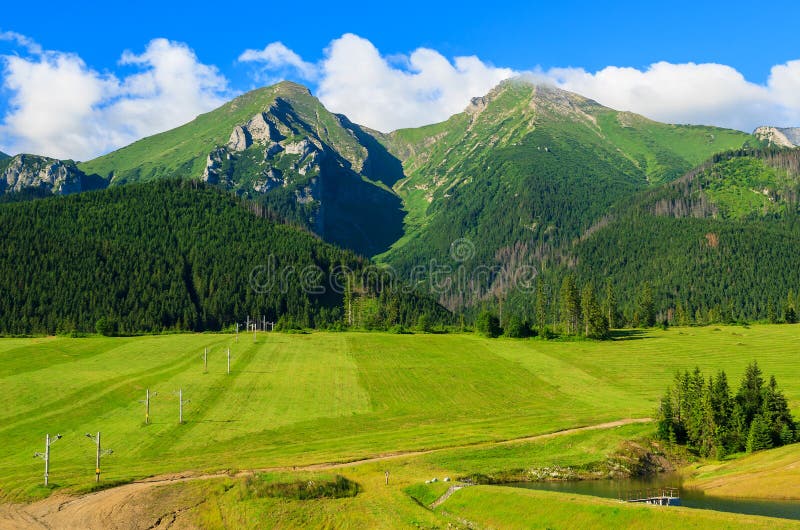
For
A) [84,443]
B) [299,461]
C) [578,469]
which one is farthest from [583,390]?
[84,443]

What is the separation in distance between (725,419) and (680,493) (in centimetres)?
2731

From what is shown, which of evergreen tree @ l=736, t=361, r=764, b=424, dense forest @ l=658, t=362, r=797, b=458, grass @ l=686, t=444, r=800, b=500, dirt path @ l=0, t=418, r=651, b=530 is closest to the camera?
dirt path @ l=0, t=418, r=651, b=530

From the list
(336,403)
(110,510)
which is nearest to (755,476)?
(336,403)

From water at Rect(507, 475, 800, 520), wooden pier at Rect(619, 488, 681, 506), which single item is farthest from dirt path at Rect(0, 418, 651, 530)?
wooden pier at Rect(619, 488, 681, 506)

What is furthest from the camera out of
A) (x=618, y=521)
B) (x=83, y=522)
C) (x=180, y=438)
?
(x=180, y=438)

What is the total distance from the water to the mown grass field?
5.58m

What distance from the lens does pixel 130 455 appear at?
9075 cm

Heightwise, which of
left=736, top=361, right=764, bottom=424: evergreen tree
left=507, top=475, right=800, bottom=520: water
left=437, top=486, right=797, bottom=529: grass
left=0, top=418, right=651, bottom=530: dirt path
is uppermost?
left=736, top=361, right=764, bottom=424: evergreen tree

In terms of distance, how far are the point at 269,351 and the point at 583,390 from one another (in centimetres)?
8069

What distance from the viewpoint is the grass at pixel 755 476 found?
245ft

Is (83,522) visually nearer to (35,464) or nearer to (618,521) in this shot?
(35,464)

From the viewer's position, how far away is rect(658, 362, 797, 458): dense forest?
326 feet

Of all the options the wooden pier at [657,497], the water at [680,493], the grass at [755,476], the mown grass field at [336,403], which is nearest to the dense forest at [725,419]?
the mown grass field at [336,403]

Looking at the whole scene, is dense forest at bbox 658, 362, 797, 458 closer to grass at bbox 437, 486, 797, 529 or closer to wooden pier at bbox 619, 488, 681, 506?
wooden pier at bbox 619, 488, 681, 506
